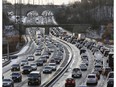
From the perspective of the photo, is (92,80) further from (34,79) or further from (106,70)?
(106,70)

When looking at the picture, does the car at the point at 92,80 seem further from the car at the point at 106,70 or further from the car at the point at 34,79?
the car at the point at 106,70

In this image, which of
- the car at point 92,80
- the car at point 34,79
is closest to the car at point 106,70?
the car at point 92,80

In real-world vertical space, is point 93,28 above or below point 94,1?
below

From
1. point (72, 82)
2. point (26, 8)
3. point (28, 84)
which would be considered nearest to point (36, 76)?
point (28, 84)

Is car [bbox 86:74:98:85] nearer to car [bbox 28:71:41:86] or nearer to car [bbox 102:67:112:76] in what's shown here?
car [bbox 28:71:41:86]

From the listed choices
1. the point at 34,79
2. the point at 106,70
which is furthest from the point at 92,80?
the point at 106,70

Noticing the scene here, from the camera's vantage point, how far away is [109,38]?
261 ft

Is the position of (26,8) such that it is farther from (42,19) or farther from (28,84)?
(28,84)

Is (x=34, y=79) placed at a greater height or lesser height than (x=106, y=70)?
greater

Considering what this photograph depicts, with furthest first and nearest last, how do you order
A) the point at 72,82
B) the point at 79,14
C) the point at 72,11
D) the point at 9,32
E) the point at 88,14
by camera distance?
the point at 72,11, the point at 79,14, the point at 88,14, the point at 9,32, the point at 72,82

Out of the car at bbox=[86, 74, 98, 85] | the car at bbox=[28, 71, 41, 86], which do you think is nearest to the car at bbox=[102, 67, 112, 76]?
the car at bbox=[86, 74, 98, 85]

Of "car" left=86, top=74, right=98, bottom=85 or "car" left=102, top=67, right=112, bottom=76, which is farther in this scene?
"car" left=102, top=67, right=112, bottom=76

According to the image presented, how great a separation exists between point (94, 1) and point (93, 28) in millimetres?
38217

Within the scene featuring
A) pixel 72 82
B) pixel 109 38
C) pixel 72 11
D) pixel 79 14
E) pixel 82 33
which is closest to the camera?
pixel 72 82
